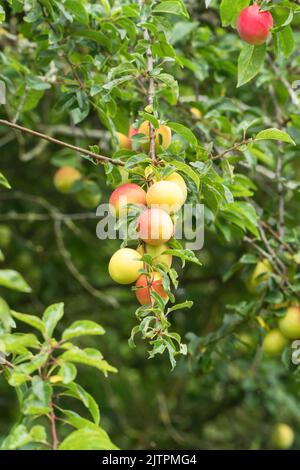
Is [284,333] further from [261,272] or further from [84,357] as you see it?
[84,357]

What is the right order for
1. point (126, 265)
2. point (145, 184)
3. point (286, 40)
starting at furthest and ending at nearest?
point (286, 40)
point (145, 184)
point (126, 265)

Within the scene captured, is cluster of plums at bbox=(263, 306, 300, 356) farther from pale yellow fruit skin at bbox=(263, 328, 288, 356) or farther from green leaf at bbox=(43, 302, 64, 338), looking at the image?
green leaf at bbox=(43, 302, 64, 338)

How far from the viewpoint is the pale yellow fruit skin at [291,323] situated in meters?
1.89

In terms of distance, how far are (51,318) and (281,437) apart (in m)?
2.33

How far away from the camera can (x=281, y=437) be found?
3.32 meters

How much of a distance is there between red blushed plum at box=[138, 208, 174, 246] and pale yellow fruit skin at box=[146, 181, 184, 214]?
2cm

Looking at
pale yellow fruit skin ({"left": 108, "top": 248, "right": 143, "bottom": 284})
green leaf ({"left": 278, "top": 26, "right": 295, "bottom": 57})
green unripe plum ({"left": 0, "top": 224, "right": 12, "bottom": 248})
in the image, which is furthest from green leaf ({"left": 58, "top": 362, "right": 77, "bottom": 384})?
green unripe plum ({"left": 0, "top": 224, "right": 12, "bottom": 248})

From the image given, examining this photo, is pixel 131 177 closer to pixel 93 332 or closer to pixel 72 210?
pixel 93 332

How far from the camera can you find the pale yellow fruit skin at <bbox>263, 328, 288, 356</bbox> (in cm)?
198

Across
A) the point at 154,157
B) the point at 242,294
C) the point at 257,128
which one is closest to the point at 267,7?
the point at 154,157

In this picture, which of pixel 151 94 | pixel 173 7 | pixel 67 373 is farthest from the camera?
pixel 173 7

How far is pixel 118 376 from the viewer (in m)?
3.65

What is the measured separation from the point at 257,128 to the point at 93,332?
111 cm

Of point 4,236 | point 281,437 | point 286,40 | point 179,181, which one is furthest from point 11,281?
point 281,437
